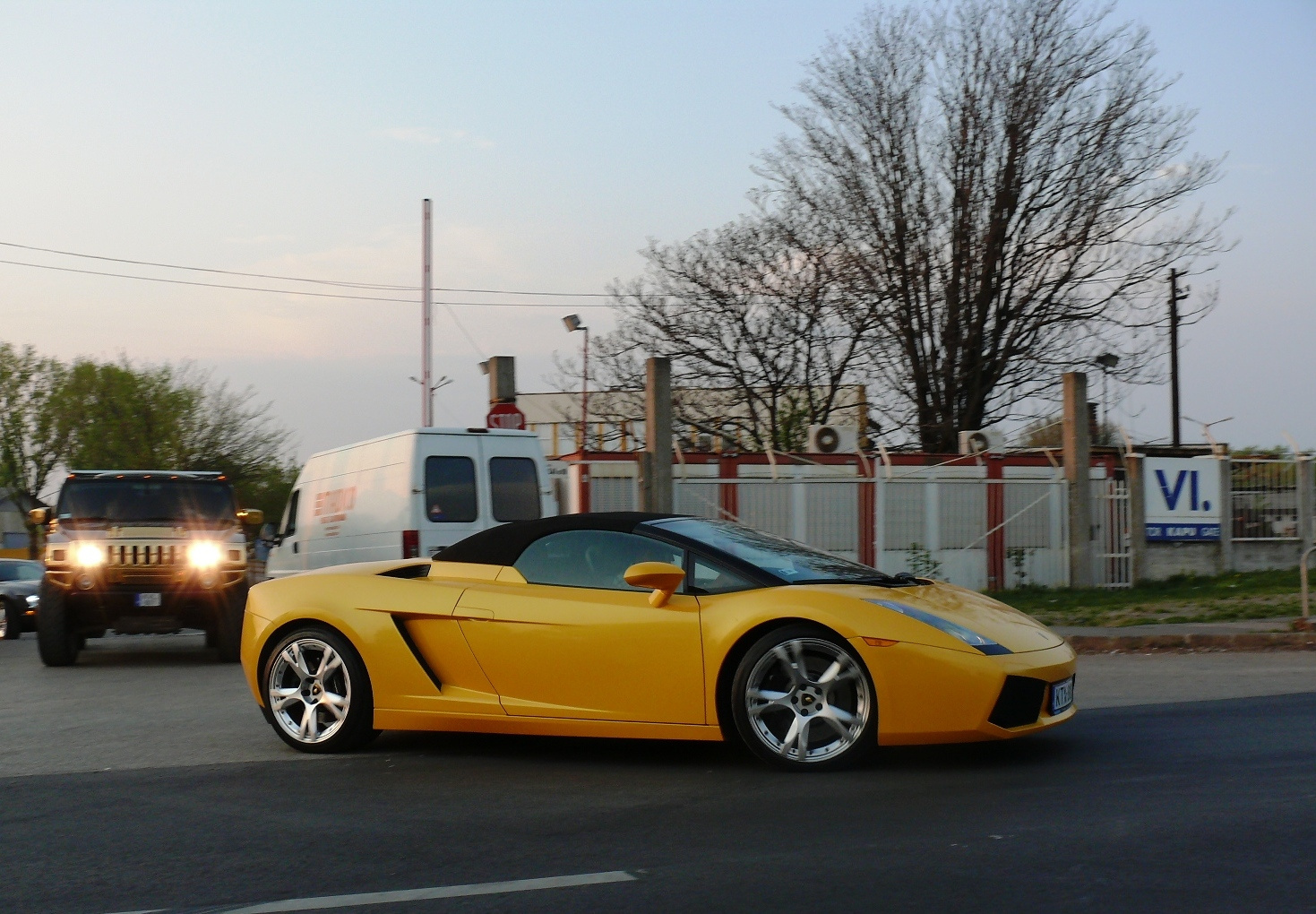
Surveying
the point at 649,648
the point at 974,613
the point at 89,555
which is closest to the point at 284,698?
the point at 649,648

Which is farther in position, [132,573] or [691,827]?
[132,573]

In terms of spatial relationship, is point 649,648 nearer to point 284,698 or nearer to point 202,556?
point 284,698

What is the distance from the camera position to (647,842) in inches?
194

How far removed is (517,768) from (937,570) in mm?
16489

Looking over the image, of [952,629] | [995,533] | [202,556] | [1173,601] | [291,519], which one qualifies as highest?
[291,519]

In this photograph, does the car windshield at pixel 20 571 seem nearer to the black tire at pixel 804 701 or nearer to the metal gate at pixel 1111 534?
the metal gate at pixel 1111 534

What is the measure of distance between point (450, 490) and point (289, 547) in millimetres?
4769

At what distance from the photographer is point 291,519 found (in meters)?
18.5

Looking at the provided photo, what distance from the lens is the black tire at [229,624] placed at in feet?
44.8

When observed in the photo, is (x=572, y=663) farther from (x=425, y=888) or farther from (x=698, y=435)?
(x=698, y=435)

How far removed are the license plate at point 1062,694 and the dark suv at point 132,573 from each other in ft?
30.9

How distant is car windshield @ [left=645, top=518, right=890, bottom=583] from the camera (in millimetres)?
6602

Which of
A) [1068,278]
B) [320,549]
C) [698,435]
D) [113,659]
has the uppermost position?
[1068,278]

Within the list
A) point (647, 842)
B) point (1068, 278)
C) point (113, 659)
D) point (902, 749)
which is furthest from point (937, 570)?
point (647, 842)
